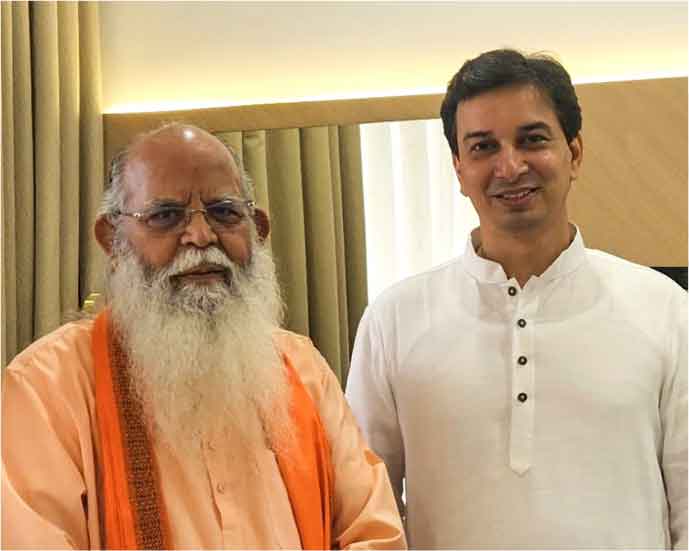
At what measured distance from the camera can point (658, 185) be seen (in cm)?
288

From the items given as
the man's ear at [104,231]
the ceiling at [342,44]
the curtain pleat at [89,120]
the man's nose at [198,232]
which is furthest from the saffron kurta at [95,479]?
the ceiling at [342,44]

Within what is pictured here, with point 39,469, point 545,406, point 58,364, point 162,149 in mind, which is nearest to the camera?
point 39,469

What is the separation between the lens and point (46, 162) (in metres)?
3.02

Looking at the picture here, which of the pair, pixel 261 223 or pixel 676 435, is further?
pixel 261 223

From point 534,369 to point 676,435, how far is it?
0.32 metres

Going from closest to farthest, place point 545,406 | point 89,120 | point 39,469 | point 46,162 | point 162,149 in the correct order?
point 39,469 < point 162,149 < point 545,406 < point 46,162 < point 89,120

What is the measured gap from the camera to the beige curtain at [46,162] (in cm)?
296

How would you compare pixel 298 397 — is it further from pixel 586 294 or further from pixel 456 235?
pixel 456 235

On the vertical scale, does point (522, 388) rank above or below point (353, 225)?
below

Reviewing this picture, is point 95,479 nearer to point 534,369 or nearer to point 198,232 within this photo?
point 198,232

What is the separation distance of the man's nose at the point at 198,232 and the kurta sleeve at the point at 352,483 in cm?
38

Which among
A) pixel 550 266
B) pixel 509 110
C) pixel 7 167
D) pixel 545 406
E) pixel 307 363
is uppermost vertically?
pixel 7 167

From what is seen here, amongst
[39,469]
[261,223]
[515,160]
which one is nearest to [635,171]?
[515,160]

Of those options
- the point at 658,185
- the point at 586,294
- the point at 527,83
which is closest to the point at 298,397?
the point at 586,294
